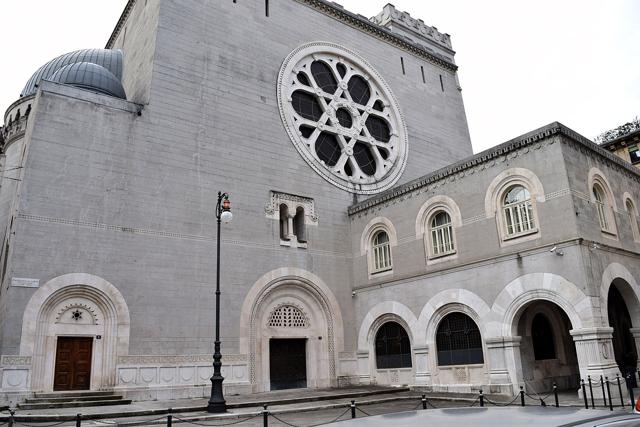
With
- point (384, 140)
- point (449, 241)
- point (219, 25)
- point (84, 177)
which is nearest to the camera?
point (84, 177)

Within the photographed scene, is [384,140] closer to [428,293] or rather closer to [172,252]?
[428,293]

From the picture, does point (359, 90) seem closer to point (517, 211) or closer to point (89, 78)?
point (517, 211)

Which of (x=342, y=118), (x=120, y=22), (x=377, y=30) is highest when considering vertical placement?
(x=377, y=30)

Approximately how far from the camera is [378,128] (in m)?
29.4

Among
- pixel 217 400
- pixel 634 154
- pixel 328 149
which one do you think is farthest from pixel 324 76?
pixel 634 154

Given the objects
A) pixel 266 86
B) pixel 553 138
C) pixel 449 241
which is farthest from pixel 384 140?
pixel 553 138

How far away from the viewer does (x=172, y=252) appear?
19609 mm

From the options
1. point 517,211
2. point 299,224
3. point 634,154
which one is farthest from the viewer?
point 634,154

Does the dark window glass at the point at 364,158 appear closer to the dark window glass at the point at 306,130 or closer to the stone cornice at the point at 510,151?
the dark window glass at the point at 306,130

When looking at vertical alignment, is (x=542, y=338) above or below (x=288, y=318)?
below

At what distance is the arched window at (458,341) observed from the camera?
62.5 feet

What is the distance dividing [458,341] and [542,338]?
310cm

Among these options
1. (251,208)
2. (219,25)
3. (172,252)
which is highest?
(219,25)

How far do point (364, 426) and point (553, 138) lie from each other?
15849 millimetres
